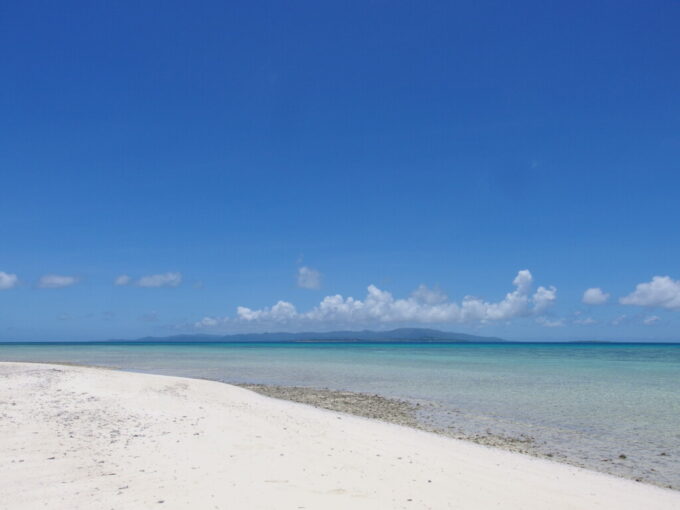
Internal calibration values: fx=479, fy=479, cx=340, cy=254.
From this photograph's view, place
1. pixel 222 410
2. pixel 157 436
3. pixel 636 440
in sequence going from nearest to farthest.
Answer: pixel 157 436 < pixel 636 440 < pixel 222 410

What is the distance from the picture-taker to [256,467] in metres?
9.17

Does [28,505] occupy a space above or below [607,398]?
above

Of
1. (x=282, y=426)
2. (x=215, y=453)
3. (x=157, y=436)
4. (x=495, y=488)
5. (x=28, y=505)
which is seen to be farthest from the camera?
(x=282, y=426)

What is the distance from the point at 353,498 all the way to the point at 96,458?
204 inches

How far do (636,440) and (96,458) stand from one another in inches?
583

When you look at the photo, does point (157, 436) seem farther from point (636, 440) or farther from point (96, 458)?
point (636, 440)

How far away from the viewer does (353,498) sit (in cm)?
764

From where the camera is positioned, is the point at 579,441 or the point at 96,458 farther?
the point at 579,441

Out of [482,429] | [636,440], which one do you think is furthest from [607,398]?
[482,429]

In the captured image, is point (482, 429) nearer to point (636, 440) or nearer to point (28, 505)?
point (636, 440)

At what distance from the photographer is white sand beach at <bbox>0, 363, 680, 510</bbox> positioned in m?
7.53

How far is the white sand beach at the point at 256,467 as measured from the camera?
7.53 metres

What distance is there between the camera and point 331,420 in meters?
15.3

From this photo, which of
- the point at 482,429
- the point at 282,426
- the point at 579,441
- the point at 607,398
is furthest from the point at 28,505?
the point at 607,398
